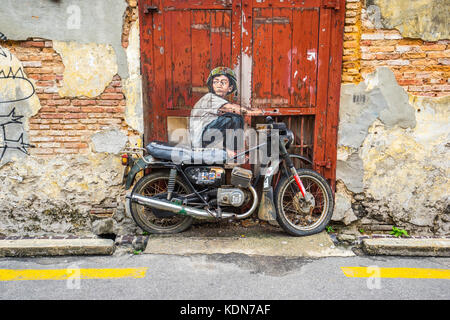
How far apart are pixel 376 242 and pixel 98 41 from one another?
4.13 metres

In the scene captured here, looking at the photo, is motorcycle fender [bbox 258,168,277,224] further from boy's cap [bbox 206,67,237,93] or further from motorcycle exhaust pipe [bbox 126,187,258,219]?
boy's cap [bbox 206,67,237,93]

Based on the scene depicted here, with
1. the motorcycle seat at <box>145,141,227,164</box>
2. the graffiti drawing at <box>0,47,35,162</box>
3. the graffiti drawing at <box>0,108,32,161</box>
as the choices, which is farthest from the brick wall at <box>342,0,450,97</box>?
the graffiti drawing at <box>0,108,32,161</box>

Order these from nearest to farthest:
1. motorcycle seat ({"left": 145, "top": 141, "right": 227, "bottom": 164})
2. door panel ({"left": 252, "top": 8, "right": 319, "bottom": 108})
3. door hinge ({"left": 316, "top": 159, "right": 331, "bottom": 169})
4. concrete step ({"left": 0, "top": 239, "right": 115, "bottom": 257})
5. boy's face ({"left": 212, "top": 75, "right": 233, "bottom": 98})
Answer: concrete step ({"left": 0, "top": 239, "right": 115, "bottom": 257}), motorcycle seat ({"left": 145, "top": 141, "right": 227, "bottom": 164}), door panel ({"left": 252, "top": 8, "right": 319, "bottom": 108}), boy's face ({"left": 212, "top": 75, "right": 233, "bottom": 98}), door hinge ({"left": 316, "top": 159, "right": 331, "bottom": 169})

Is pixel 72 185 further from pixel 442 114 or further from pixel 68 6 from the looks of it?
pixel 442 114

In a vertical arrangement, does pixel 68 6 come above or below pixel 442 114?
above

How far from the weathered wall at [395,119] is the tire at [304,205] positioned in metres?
0.27

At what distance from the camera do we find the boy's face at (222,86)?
15.3ft

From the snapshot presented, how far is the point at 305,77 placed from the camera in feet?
15.4

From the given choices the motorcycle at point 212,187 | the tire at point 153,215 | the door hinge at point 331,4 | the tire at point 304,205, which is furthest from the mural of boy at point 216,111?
the door hinge at point 331,4

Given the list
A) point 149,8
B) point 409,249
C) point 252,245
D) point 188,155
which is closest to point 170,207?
point 188,155

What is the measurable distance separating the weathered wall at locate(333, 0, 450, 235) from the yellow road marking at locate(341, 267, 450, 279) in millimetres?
1109

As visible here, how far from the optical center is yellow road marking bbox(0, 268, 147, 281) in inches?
143
